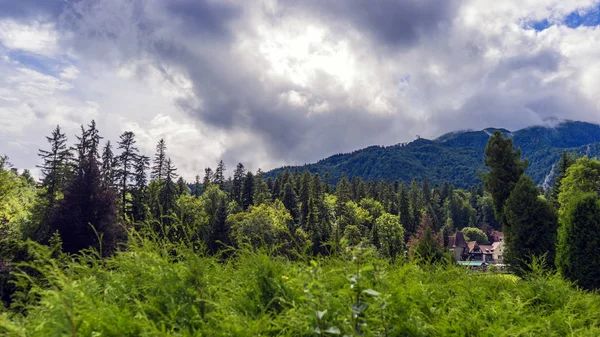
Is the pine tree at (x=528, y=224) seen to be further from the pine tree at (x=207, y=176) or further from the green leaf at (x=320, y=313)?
the pine tree at (x=207, y=176)

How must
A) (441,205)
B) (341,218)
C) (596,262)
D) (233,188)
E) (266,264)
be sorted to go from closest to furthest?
(266,264) → (596,262) → (341,218) → (233,188) → (441,205)

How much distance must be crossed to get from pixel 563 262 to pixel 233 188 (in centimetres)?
5906

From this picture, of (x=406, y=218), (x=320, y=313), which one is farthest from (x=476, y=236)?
(x=320, y=313)

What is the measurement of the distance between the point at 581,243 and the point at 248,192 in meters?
53.9

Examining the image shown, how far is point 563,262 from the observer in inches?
675

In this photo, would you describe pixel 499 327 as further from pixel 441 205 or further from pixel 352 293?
pixel 441 205

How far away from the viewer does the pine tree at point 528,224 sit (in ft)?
77.0

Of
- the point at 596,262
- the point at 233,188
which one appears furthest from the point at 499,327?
the point at 233,188

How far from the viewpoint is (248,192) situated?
66.0 m

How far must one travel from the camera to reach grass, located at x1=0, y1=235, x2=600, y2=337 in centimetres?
207

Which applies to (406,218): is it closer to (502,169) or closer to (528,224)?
(502,169)

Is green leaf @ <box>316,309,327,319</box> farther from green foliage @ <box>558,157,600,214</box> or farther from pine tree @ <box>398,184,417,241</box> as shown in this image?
pine tree @ <box>398,184,417,241</box>

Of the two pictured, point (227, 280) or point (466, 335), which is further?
point (227, 280)

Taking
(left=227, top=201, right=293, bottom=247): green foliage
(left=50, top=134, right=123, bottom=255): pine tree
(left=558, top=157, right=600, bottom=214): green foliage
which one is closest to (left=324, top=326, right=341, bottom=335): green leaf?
(left=50, top=134, right=123, bottom=255): pine tree
